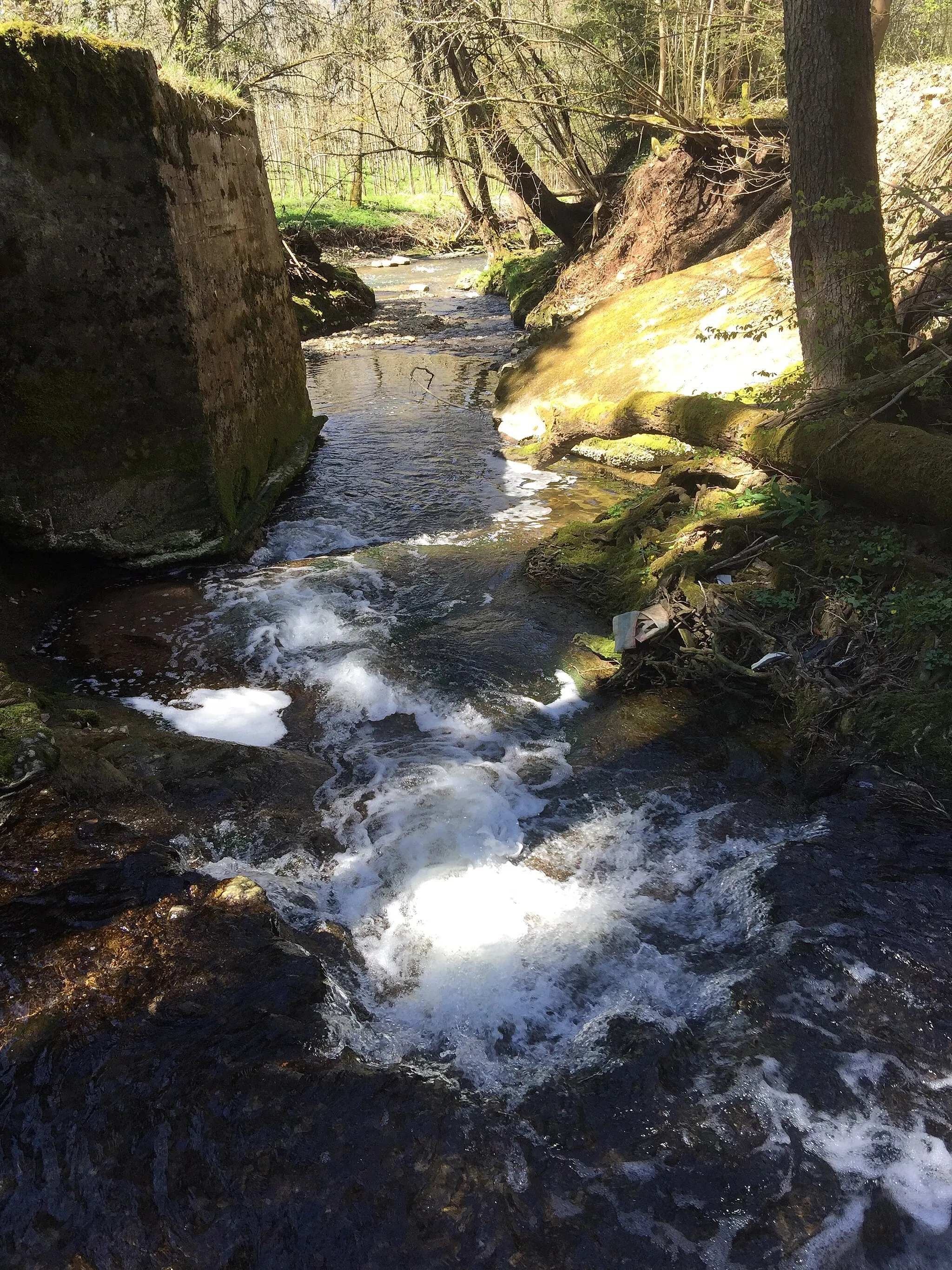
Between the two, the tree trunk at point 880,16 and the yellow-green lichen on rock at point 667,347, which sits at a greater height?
the tree trunk at point 880,16

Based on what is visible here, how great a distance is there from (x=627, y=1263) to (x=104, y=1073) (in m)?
1.54

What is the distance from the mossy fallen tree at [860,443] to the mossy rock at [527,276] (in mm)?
9689

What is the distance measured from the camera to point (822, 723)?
4.07 m

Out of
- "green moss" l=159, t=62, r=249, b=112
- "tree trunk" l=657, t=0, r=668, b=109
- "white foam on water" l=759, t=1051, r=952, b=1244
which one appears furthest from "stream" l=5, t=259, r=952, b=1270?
"tree trunk" l=657, t=0, r=668, b=109

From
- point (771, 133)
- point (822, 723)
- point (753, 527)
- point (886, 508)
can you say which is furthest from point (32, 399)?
point (771, 133)

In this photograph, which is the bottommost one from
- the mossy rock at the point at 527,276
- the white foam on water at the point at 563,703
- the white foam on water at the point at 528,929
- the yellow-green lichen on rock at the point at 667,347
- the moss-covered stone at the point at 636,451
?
the white foam on water at the point at 528,929

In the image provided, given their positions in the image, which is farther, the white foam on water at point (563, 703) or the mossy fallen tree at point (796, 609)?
the white foam on water at point (563, 703)

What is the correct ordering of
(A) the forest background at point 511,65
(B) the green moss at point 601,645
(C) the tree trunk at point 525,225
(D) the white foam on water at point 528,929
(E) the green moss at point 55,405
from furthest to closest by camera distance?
1. (C) the tree trunk at point 525,225
2. (A) the forest background at point 511,65
3. (E) the green moss at point 55,405
4. (B) the green moss at point 601,645
5. (D) the white foam on water at point 528,929

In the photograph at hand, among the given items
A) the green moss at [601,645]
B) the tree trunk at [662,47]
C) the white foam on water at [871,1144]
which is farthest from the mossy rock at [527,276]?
the white foam on water at [871,1144]

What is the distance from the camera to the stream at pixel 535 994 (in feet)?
6.94

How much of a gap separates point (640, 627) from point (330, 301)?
15.4m

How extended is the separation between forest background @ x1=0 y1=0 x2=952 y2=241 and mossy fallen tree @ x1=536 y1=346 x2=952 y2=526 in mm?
6014

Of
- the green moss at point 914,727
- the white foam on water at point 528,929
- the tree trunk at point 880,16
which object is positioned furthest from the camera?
the tree trunk at point 880,16

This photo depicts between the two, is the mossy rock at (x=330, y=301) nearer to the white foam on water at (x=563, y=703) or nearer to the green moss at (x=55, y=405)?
the green moss at (x=55, y=405)
